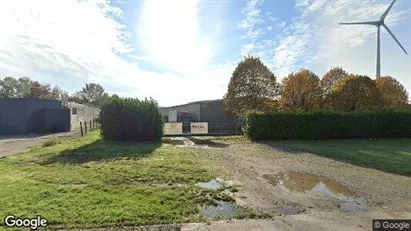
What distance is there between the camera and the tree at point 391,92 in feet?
82.6

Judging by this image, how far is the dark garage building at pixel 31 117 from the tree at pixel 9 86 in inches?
1961

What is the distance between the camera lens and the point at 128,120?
50.4ft

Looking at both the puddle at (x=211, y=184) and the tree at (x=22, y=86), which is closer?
the puddle at (x=211, y=184)

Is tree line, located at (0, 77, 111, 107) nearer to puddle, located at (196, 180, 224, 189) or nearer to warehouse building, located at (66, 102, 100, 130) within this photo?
warehouse building, located at (66, 102, 100, 130)

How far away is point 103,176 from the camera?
6.98 metres

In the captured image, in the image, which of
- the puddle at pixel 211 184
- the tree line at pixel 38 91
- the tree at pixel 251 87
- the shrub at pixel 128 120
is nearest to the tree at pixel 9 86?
the tree line at pixel 38 91

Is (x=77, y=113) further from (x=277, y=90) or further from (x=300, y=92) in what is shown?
(x=300, y=92)

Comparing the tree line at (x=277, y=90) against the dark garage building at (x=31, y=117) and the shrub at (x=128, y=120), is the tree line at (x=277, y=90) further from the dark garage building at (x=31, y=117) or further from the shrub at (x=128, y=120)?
the dark garage building at (x=31, y=117)

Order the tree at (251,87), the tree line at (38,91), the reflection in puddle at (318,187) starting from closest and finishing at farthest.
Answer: the reflection in puddle at (318,187) → the tree at (251,87) → the tree line at (38,91)

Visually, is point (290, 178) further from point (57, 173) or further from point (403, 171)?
point (57, 173)

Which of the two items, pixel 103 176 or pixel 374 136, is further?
pixel 374 136

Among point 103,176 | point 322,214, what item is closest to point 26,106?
point 103,176

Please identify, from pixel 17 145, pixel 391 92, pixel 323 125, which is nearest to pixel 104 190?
pixel 17 145

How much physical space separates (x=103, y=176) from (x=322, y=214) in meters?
5.50
